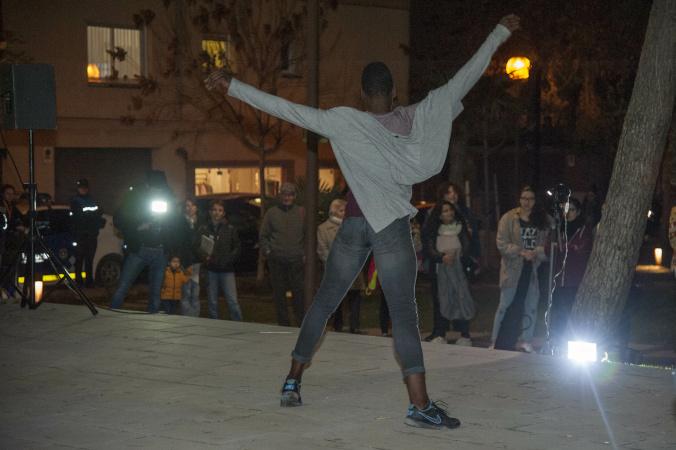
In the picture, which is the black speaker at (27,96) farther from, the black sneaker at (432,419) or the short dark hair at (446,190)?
the black sneaker at (432,419)

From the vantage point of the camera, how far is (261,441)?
544 cm

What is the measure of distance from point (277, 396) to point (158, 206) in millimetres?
5508

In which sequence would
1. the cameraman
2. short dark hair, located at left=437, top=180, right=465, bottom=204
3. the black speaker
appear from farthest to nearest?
1. short dark hair, located at left=437, top=180, right=465, bottom=204
2. the cameraman
3. the black speaker

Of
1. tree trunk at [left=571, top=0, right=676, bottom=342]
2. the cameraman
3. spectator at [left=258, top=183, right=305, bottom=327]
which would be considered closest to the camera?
tree trunk at [left=571, top=0, right=676, bottom=342]

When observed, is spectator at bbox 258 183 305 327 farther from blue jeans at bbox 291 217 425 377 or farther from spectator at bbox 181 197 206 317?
blue jeans at bbox 291 217 425 377

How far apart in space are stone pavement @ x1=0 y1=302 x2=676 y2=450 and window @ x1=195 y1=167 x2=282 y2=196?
55.3ft

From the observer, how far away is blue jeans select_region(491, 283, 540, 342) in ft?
37.0

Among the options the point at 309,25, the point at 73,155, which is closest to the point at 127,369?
the point at 309,25

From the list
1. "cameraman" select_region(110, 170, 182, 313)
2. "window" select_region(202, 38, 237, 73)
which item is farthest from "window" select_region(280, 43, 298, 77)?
"cameraman" select_region(110, 170, 182, 313)

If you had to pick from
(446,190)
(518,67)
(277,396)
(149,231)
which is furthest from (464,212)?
(277,396)

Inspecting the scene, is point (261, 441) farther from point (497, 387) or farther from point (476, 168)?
point (476, 168)

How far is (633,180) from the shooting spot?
32.1 ft

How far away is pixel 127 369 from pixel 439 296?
488 centimetres

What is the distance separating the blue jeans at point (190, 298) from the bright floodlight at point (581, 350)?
607cm
